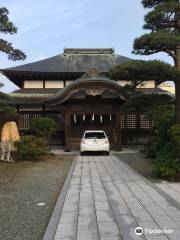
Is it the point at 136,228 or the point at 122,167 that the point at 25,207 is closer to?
the point at 136,228

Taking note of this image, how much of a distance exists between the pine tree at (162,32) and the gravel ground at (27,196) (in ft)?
16.4

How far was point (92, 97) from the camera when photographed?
95.2 feet

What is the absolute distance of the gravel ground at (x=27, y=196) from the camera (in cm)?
730

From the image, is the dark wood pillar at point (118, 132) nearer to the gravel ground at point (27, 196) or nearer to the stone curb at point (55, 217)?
the gravel ground at point (27, 196)

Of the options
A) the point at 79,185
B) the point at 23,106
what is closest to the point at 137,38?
the point at 79,185

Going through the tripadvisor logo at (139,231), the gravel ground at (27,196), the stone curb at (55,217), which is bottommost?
the gravel ground at (27,196)

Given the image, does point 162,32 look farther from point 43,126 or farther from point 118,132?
point 118,132

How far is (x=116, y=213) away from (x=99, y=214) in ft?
1.14

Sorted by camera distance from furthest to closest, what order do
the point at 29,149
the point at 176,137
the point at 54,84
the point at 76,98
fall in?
the point at 54,84, the point at 76,98, the point at 29,149, the point at 176,137

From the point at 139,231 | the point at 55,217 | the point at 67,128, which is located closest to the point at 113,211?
the point at 55,217

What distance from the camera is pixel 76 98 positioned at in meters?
28.8

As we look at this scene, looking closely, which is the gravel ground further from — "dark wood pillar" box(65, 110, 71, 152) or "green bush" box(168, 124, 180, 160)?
"dark wood pillar" box(65, 110, 71, 152)

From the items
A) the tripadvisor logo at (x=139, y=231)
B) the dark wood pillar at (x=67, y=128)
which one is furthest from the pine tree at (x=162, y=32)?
the dark wood pillar at (x=67, y=128)

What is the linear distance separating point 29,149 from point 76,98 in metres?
9.23
